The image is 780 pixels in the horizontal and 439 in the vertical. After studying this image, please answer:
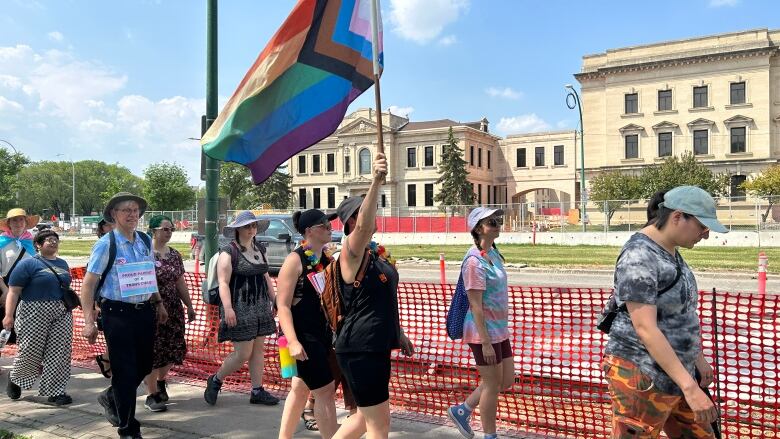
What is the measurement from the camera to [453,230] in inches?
1527

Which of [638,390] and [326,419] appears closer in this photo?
[638,390]

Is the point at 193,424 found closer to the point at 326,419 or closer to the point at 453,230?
the point at 326,419

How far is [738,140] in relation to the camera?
5144cm

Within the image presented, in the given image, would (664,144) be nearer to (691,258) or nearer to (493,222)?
(691,258)

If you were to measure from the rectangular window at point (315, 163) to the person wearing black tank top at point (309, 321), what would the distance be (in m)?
71.9

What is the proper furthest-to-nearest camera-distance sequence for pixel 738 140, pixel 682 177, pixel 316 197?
pixel 316 197, pixel 738 140, pixel 682 177

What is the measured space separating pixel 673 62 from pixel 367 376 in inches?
2273

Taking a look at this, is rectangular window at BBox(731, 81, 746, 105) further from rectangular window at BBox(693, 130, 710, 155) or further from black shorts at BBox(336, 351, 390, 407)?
black shorts at BBox(336, 351, 390, 407)

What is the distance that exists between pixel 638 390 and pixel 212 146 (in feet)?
11.6

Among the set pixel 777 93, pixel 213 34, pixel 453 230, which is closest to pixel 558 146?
pixel 777 93

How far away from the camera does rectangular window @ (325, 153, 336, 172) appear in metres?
73.7

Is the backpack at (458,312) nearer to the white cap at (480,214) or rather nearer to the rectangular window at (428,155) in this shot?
the white cap at (480,214)

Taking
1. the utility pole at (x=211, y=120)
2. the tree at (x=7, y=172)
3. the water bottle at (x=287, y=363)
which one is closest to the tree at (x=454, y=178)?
the tree at (x=7, y=172)

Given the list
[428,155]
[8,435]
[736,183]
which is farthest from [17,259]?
[428,155]
